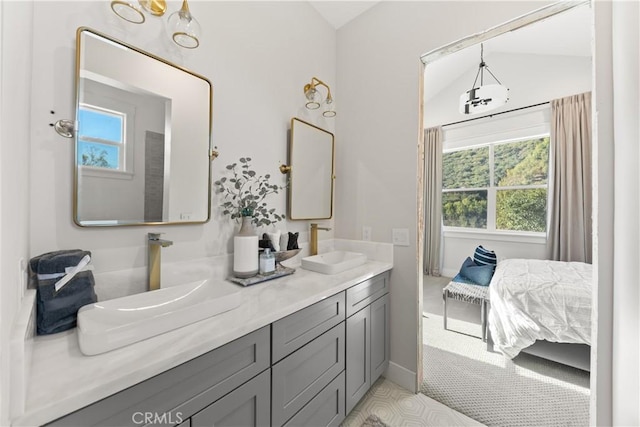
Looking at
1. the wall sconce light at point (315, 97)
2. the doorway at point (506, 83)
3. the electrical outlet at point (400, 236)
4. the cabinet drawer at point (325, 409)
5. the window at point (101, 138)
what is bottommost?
the cabinet drawer at point (325, 409)

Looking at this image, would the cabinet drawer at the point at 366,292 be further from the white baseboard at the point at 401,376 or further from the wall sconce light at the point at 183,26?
the wall sconce light at the point at 183,26

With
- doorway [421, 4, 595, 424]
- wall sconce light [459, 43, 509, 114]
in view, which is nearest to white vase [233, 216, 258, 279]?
doorway [421, 4, 595, 424]

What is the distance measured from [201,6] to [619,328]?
79.2 inches

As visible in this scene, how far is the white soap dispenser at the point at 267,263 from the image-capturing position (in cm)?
133

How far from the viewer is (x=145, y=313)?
90 cm

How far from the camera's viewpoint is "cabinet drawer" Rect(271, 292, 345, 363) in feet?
3.13

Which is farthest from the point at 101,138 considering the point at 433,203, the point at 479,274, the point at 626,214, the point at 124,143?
the point at 433,203

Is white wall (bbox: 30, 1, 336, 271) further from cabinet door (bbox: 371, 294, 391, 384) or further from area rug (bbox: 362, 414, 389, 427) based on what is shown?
area rug (bbox: 362, 414, 389, 427)

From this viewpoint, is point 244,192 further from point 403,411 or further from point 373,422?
point 403,411

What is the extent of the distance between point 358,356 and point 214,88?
5.73 feet

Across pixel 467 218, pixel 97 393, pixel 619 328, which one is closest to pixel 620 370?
pixel 619 328

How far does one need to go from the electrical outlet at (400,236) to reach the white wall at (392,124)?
30 mm

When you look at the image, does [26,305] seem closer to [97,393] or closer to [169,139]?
[97,393]

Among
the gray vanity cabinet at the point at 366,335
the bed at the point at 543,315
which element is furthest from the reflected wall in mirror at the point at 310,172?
the bed at the point at 543,315
